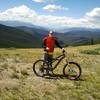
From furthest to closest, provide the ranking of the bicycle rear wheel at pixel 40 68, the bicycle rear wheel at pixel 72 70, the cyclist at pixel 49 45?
the bicycle rear wheel at pixel 40 68, the cyclist at pixel 49 45, the bicycle rear wheel at pixel 72 70

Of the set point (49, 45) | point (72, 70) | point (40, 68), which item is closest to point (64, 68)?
point (72, 70)

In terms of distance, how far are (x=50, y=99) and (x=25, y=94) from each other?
111 cm

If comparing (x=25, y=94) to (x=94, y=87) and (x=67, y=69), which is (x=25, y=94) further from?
(x=67, y=69)

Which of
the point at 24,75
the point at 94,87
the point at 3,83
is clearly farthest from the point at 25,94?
the point at 24,75

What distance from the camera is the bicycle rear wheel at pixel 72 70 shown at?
54.4ft

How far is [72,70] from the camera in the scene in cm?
1698

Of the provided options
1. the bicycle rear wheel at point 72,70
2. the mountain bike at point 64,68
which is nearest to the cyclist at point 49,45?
the mountain bike at point 64,68

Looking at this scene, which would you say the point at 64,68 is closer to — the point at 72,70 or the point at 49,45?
the point at 72,70

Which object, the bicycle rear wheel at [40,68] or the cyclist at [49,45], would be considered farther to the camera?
the bicycle rear wheel at [40,68]

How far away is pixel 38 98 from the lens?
11680 mm

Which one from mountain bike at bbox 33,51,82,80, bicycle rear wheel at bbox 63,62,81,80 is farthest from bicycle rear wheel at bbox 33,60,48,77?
bicycle rear wheel at bbox 63,62,81,80

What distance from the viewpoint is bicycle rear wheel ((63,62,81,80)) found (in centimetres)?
1659

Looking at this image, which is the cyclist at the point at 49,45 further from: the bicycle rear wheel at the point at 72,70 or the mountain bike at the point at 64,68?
the bicycle rear wheel at the point at 72,70

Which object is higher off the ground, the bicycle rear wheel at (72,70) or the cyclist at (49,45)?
the cyclist at (49,45)
